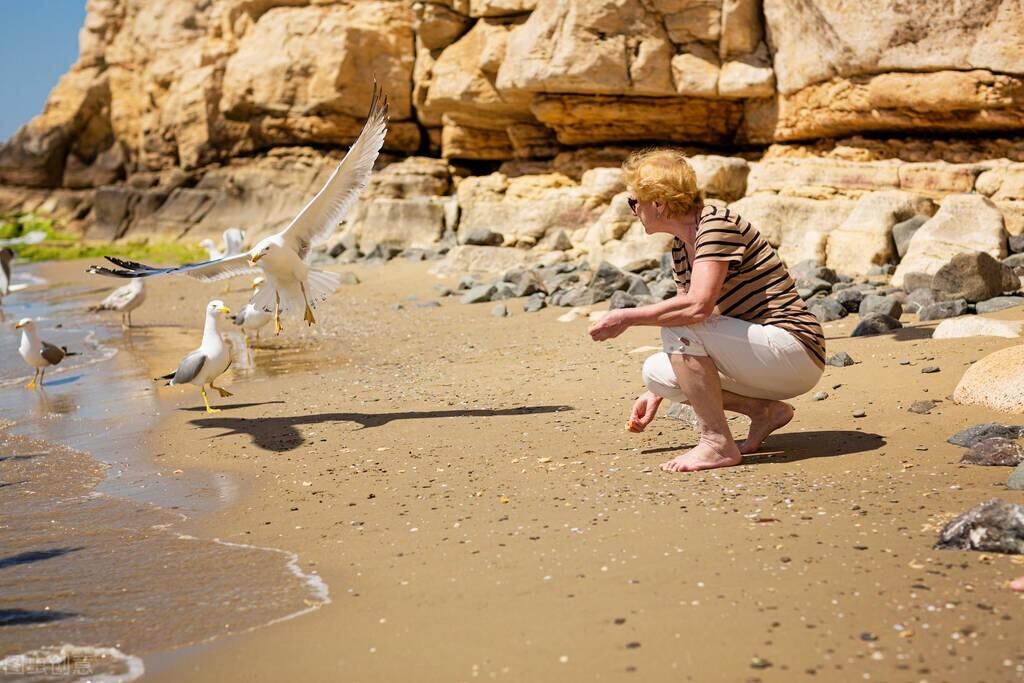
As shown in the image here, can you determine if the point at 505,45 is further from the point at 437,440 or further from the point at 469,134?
the point at 437,440

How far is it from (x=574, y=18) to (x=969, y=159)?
20.3 ft

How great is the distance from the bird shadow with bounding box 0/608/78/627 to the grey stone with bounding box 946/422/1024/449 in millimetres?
3608

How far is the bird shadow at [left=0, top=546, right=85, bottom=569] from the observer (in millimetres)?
4055

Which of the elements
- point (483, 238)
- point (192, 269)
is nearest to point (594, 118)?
point (483, 238)

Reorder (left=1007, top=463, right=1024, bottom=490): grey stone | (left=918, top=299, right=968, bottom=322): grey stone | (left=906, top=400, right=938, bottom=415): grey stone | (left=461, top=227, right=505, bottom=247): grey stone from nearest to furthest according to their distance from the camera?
(left=1007, top=463, right=1024, bottom=490): grey stone
(left=906, top=400, right=938, bottom=415): grey stone
(left=918, top=299, right=968, bottom=322): grey stone
(left=461, top=227, right=505, bottom=247): grey stone

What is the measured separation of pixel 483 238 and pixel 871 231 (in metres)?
5.93

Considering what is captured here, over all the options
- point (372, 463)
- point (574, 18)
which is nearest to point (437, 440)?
point (372, 463)

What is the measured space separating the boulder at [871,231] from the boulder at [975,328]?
12.1 feet

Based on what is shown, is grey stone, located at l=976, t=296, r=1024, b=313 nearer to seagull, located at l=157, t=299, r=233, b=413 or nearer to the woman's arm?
the woman's arm

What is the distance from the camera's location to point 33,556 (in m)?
4.12

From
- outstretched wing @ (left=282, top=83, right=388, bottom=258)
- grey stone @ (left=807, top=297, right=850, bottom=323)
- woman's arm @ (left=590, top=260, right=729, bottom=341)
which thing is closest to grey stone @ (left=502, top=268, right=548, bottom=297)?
outstretched wing @ (left=282, top=83, right=388, bottom=258)

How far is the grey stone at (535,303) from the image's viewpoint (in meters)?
10.6

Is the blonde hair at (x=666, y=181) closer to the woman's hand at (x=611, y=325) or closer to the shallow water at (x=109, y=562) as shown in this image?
the woman's hand at (x=611, y=325)

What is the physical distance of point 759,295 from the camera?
4.38 metres
